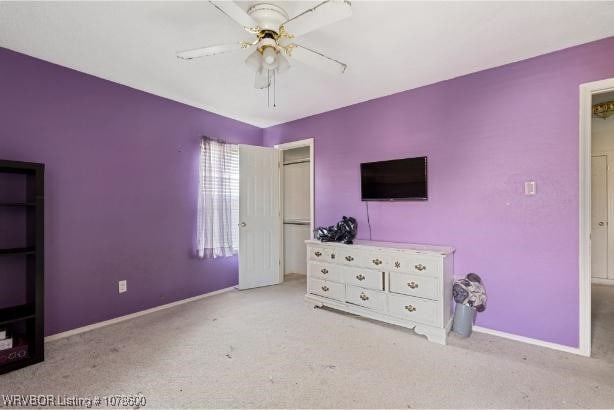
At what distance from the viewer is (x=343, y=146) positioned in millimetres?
3689

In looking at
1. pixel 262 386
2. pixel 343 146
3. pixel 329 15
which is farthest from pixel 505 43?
pixel 262 386

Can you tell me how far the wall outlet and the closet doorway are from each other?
2.36 metres

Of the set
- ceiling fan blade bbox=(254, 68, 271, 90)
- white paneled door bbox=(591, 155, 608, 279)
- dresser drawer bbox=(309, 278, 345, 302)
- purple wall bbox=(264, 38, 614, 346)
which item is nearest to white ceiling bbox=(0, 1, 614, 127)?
purple wall bbox=(264, 38, 614, 346)

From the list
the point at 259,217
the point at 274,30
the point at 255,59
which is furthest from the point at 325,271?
the point at 274,30

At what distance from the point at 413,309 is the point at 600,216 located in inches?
151

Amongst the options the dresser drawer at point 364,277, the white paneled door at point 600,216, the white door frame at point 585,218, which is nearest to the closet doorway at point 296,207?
the dresser drawer at point 364,277

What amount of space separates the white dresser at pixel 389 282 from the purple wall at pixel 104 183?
1.66 metres

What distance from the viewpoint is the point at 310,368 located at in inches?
81.5

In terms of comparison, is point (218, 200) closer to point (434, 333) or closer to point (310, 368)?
point (310, 368)

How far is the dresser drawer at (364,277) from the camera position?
2.83 m

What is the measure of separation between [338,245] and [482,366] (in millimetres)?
1596

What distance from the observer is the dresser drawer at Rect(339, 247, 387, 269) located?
9.30ft

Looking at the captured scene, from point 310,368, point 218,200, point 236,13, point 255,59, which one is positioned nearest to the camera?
point 236,13

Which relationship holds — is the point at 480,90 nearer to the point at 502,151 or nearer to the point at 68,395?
the point at 502,151
